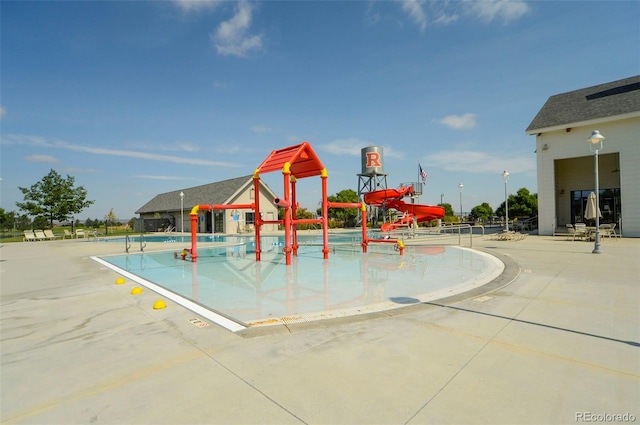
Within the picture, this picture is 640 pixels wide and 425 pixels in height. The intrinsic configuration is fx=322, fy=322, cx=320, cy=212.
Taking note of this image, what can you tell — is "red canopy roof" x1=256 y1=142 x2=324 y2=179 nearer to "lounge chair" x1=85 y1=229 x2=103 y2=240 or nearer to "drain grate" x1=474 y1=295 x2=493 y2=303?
"drain grate" x1=474 y1=295 x2=493 y2=303

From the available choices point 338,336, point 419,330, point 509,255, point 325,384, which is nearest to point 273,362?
point 325,384

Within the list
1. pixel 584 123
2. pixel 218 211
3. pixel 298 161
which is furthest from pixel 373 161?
pixel 298 161

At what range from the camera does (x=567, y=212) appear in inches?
992

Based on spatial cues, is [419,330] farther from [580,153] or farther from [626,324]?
[580,153]

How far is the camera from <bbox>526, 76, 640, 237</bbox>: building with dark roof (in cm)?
1869

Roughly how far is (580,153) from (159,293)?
81.3 ft

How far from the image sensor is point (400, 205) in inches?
936

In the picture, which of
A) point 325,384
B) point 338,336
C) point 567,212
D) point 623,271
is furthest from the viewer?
point 567,212

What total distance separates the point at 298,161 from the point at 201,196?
29672 mm

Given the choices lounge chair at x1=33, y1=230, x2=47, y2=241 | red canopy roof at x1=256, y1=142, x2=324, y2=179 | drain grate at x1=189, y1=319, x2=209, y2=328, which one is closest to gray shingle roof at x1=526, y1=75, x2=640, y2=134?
red canopy roof at x1=256, y1=142, x2=324, y2=179

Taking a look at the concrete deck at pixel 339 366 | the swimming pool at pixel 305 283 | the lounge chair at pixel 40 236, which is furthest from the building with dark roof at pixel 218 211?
the concrete deck at pixel 339 366

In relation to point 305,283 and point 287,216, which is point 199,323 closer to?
point 305,283

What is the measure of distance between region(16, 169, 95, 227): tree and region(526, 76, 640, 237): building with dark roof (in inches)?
1748

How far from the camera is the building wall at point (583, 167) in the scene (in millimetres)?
18609
